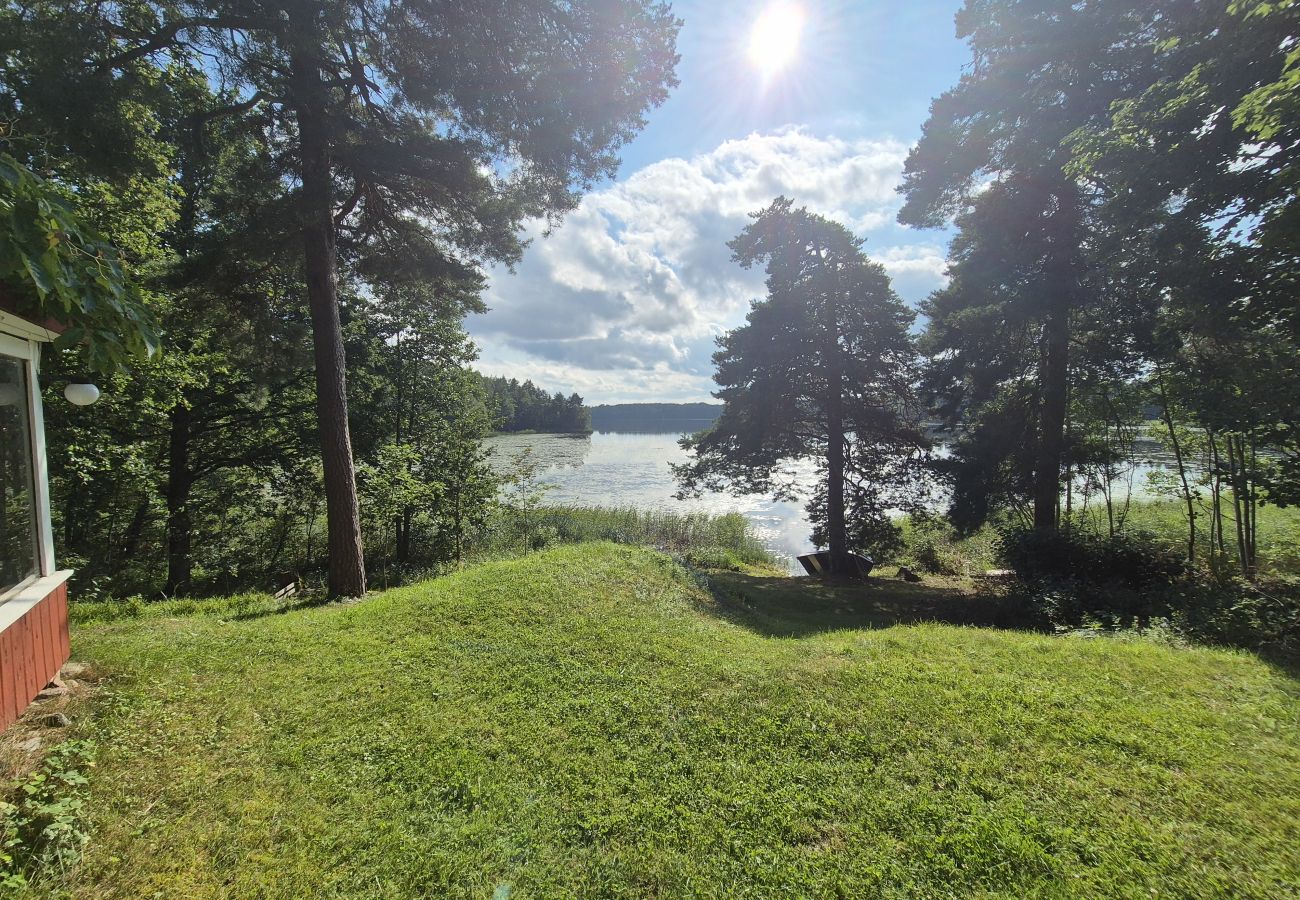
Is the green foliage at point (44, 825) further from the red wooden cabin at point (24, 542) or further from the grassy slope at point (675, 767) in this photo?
→ the red wooden cabin at point (24, 542)

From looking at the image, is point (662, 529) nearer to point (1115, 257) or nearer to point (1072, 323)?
point (1072, 323)

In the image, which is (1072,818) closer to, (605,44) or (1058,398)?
(605,44)

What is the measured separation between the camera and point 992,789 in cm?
281

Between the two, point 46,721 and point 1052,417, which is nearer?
point 46,721

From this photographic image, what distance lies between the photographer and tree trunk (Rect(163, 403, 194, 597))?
9.98 metres

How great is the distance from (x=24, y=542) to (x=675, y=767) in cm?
471

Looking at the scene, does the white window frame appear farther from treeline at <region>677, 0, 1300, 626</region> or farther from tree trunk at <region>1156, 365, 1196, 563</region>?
tree trunk at <region>1156, 365, 1196, 563</region>

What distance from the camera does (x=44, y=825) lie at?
7.69 feet

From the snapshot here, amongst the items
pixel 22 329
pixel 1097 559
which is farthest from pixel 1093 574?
pixel 22 329

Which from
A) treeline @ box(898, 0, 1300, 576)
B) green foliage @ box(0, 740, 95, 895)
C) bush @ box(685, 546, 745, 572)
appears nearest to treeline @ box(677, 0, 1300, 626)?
treeline @ box(898, 0, 1300, 576)

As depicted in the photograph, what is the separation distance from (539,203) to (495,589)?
6.11 m

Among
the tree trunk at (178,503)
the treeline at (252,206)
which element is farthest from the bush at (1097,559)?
the tree trunk at (178,503)

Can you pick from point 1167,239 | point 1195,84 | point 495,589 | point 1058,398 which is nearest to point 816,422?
point 1058,398

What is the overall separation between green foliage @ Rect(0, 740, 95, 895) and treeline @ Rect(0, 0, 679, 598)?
7.14 ft
